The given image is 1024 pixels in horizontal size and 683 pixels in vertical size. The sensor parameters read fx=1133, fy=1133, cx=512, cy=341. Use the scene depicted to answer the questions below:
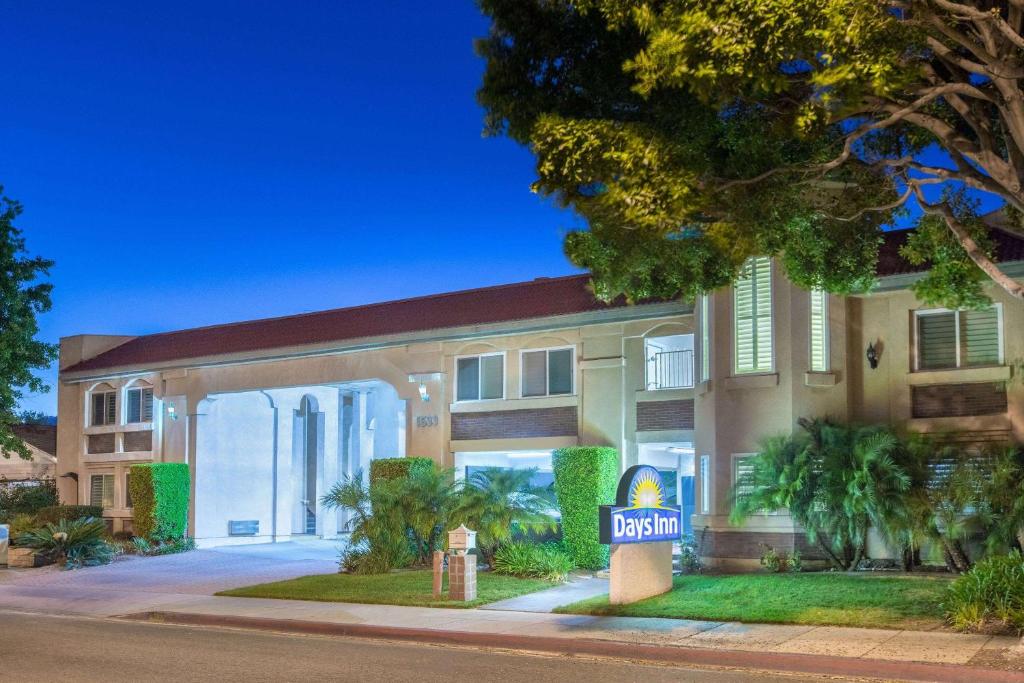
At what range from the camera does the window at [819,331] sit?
66.7 feet

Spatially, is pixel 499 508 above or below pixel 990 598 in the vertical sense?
above

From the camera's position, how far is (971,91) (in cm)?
1276

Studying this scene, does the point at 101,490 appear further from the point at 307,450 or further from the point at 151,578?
the point at 151,578

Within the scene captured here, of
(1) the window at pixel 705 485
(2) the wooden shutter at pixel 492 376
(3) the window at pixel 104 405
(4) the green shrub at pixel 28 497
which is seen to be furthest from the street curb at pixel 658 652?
(4) the green shrub at pixel 28 497

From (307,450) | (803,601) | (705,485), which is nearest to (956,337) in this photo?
(705,485)

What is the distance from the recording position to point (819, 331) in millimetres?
20438

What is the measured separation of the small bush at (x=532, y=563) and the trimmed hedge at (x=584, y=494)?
65 centimetres

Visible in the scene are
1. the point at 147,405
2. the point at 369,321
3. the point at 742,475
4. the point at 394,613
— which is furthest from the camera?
the point at 147,405

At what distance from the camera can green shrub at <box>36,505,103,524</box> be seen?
102 ft

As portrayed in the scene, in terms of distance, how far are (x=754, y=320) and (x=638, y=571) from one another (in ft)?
19.6

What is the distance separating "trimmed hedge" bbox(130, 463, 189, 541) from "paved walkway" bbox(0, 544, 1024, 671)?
1511 millimetres

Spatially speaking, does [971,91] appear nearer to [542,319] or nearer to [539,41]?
[539,41]

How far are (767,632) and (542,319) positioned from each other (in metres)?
12.4

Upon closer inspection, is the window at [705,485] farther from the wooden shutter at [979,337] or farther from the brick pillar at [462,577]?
the brick pillar at [462,577]
